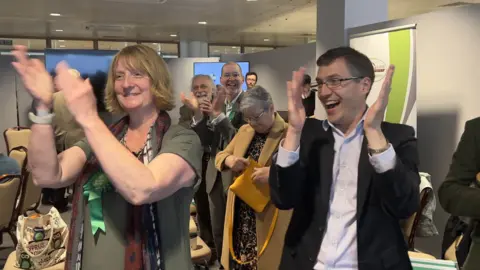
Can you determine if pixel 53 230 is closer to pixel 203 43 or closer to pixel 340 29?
pixel 340 29

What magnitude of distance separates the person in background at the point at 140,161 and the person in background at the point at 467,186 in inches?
32.4

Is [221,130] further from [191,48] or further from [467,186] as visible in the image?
[191,48]

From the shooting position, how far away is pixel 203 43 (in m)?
14.0

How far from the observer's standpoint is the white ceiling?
9.05 metres

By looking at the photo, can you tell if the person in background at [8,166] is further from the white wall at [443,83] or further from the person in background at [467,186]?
the person in background at [467,186]

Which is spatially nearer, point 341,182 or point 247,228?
point 341,182

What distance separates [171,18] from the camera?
1077 cm

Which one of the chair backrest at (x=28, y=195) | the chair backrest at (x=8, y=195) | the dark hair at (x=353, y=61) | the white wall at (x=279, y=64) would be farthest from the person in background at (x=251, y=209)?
the white wall at (x=279, y=64)

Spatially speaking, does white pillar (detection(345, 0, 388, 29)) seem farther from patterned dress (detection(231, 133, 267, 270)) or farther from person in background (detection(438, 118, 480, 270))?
person in background (detection(438, 118, 480, 270))

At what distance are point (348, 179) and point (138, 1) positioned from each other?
303 inches

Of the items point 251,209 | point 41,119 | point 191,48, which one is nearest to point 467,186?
point 41,119

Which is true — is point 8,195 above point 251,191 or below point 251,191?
below

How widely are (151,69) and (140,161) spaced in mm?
285

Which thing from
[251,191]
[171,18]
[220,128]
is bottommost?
[251,191]
